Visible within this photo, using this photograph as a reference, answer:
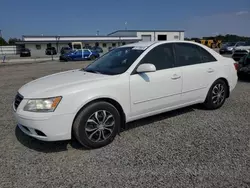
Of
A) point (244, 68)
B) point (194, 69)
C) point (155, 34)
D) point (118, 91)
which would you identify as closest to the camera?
point (118, 91)

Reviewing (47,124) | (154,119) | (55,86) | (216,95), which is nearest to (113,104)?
(55,86)

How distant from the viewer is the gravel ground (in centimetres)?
252

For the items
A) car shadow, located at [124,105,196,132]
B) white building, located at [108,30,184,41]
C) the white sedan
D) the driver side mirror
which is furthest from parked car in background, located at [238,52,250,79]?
white building, located at [108,30,184,41]

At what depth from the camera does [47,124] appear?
9.55ft

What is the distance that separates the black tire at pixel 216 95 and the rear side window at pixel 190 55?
0.54 m

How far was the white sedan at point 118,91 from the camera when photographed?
2.97 m

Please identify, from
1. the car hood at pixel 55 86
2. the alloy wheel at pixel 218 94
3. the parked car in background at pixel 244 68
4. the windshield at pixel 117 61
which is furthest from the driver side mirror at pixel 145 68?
the parked car in background at pixel 244 68

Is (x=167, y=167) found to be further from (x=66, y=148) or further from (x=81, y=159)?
(x=66, y=148)

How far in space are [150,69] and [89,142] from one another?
1431 mm

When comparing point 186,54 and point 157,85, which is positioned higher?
point 186,54

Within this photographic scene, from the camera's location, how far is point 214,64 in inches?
178

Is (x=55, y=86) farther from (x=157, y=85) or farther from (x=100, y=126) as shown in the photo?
(x=157, y=85)

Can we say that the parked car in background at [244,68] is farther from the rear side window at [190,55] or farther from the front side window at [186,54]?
the front side window at [186,54]

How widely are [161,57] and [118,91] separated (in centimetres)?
116
